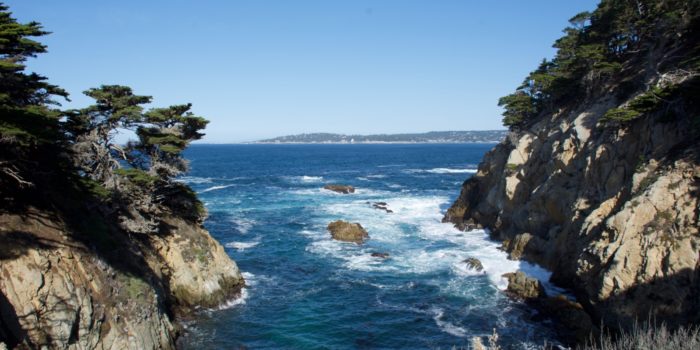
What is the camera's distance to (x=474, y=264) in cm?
2895

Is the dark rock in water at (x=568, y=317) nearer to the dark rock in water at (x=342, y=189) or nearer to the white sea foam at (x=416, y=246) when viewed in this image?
the white sea foam at (x=416, y=246)

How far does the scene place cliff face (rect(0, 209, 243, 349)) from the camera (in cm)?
1337

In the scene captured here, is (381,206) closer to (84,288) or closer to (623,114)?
(623,114)

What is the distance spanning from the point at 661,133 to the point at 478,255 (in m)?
14.0

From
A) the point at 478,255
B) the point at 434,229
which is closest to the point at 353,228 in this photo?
the point at 434,229

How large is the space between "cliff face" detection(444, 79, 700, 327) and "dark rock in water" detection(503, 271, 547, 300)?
5.75ft

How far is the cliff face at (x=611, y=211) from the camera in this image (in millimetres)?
17359

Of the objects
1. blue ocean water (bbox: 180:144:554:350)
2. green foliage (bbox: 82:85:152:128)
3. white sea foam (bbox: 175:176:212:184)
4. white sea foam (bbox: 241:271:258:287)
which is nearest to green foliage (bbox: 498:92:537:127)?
blue ocean water (bbox: 180:144:554:350)

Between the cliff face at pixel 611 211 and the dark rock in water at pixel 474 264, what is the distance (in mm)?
2821

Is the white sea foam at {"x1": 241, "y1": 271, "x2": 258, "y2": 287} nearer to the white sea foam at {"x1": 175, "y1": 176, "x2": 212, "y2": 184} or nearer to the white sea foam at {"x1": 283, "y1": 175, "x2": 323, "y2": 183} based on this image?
the white sea foam at {"x1": 283, "y1": 175, "x2": 323, "y2": 183}

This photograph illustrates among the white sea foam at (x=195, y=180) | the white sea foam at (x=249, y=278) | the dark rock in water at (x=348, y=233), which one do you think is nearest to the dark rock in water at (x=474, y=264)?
the dark rock in water at (x=348, y=233)

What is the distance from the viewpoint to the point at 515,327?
20.6 metres

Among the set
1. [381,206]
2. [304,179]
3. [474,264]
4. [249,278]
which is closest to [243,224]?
[249,278]

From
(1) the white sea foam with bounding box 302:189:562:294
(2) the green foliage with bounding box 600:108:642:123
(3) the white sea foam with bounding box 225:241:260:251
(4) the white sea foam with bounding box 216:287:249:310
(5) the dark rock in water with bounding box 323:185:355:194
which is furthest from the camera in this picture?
(5) the dark rock in water with bounding box 323:185:355:194
